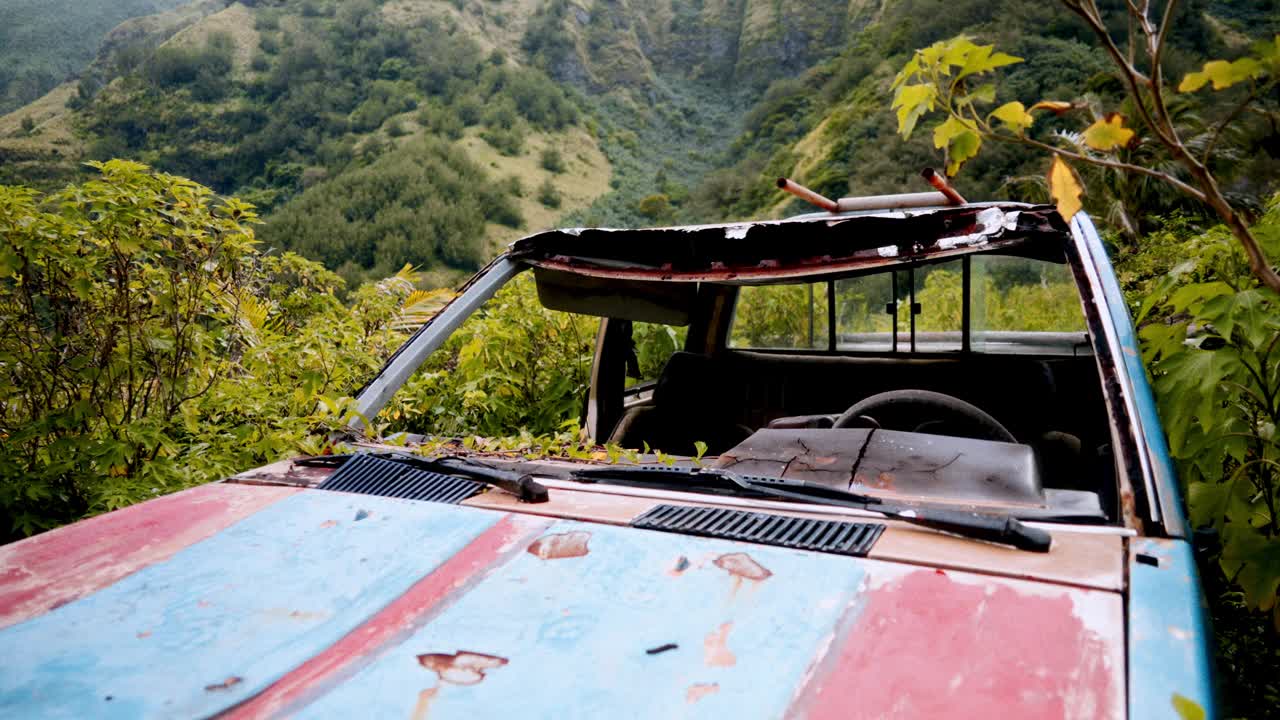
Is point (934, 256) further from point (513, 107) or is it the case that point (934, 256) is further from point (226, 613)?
point (513, 107)

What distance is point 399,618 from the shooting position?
128cm

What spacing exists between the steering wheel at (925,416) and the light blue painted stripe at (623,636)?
0.96 meters

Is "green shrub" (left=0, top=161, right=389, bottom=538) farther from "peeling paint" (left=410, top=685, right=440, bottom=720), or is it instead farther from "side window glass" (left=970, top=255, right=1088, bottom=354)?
"side window glass" (left=970, top=255, right=1088, bottom=354)

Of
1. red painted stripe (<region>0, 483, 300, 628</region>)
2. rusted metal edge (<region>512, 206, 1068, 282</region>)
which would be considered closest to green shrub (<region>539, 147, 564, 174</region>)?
rusted metal edge (<region>512, 206, 1068, 282</region>)

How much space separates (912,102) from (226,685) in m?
1.59

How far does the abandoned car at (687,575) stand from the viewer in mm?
1051

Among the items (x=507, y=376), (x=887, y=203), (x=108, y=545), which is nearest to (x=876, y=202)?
(x=887, y=203)

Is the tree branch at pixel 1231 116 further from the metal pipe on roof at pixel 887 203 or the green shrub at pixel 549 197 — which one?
the green shrub at pixel 549 197

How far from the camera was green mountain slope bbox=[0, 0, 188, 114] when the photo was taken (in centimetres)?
7581

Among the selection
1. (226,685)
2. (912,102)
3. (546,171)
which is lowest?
(226,685)

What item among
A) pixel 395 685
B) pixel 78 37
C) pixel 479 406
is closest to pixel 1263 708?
pixel 395 685

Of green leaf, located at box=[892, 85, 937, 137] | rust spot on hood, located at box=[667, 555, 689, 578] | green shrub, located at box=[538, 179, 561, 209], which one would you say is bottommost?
rust spot on hood, located at box=[667, 555, 689, 578]

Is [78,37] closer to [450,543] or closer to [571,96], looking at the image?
[571,96]

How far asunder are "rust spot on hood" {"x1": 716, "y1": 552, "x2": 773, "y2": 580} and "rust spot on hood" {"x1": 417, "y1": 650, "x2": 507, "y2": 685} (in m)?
0.43
